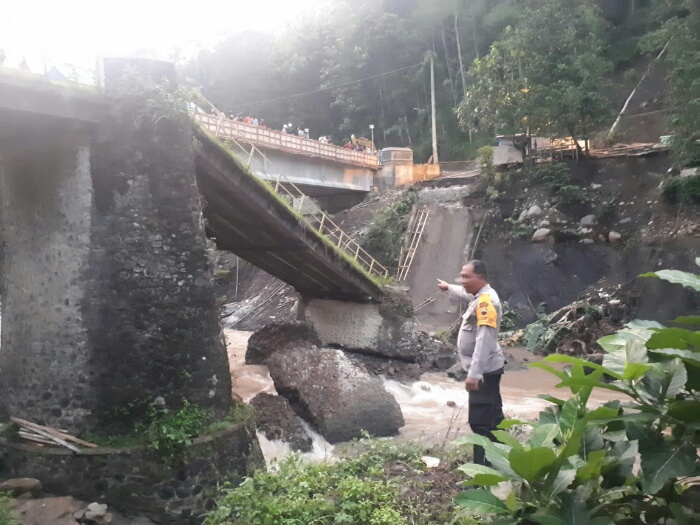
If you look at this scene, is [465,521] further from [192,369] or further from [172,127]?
[172,127]

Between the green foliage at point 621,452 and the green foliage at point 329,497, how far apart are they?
123 cm

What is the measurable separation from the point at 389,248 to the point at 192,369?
1582cm

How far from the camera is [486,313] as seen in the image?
5.10m

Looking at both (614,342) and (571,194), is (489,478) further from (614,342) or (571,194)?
(571,194)

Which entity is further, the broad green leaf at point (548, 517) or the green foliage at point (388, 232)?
the green foliage at point (388, 232)

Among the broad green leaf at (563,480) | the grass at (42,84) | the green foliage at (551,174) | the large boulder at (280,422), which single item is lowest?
the large boulder at (280,422)

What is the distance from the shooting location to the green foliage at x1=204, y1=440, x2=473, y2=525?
4242 mm

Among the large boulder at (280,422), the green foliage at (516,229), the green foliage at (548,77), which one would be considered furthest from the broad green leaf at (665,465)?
the green foliage at (516,229)

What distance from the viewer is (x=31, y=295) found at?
785cm

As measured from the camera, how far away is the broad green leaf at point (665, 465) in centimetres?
255

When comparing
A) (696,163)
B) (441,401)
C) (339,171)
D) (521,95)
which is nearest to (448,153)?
(339,171)

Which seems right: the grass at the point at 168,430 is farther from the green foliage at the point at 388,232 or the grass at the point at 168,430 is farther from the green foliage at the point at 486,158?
the green foliage at the point at 486,158

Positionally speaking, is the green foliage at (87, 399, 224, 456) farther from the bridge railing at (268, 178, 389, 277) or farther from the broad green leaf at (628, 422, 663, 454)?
the broad green leaf at (628, 422, 663, 454)

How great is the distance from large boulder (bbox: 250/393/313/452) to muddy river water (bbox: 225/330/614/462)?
5.5 inches
